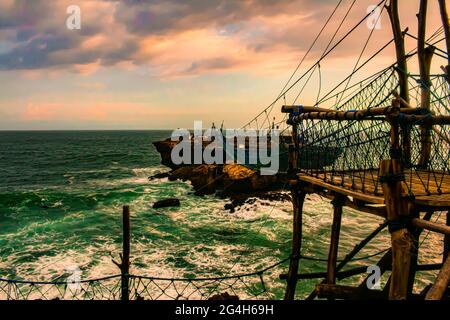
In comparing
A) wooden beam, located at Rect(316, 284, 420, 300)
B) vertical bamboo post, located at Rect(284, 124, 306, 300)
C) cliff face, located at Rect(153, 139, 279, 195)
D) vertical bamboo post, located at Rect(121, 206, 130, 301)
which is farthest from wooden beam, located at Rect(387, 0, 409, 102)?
cliff face, located at Rect(153, 139, 279, 195)

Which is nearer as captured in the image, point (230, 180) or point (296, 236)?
point (296, 236)

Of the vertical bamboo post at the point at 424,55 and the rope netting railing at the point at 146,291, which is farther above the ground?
the vertical bamboo post at the point at 424,55

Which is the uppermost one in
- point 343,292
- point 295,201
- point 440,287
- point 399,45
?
point 399,45

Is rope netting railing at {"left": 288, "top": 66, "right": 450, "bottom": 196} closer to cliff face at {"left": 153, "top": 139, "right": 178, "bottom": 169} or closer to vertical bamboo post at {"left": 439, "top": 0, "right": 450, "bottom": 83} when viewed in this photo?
vertical bamboo post at {"left": 439, "top": 0, "right": 450, "bottom": 83}

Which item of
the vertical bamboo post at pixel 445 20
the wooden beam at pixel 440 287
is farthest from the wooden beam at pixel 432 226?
the vertical bamboo post at pixel 445 20

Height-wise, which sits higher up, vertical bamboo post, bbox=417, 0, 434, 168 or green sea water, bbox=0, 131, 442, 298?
vertical bamboo post, bbox=417, 0, 434, 168

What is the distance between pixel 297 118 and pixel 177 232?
15.4 meters

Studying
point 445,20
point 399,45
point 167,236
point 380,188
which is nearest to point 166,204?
point 167,236

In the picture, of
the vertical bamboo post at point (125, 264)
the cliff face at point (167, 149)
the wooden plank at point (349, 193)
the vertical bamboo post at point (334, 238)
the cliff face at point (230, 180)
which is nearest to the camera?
the wooden plank at point (349, 193)

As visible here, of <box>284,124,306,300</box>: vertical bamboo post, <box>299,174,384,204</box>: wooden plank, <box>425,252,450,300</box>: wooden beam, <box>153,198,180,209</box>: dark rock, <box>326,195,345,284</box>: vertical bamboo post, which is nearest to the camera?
<box>425,252,450,300</box>: wooden beam

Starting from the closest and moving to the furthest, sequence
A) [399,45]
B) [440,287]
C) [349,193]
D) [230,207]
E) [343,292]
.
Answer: [440,287]
[349,193]
[343,292]
[399,45]
[230,207]

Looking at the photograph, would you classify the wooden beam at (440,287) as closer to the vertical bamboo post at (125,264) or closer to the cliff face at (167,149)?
the vertical bamboo post at (125,264)

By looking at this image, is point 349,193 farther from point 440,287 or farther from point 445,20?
point 445,20
